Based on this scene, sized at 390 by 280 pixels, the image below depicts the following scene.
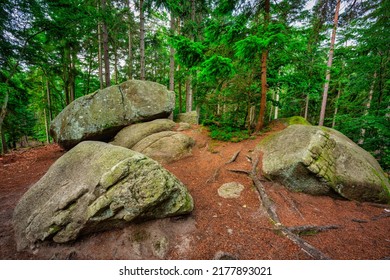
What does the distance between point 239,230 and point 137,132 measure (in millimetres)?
6115

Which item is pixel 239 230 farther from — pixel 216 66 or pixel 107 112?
pixel 107 112

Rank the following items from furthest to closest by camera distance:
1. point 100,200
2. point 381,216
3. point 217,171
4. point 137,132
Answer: point 137,132
point 217,171
point 381,216
point 100,200

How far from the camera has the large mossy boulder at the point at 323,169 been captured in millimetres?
4500

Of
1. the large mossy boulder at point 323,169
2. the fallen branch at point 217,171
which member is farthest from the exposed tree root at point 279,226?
the fallen branch at point 217,171

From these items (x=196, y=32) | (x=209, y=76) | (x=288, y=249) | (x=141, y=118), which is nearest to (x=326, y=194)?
(x=288, y=249)

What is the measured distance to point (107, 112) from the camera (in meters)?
7.84

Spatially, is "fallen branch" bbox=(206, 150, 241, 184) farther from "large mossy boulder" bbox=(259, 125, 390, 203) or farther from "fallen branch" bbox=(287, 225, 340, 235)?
"fallen branch" bbox=(287, 225, 340, 235)

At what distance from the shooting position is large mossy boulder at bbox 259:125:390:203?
177 inches

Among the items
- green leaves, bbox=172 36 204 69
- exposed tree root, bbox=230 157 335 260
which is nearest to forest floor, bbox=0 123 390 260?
exposed tree root, bbox=230 157 335 260

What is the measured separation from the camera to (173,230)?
10.9 feet

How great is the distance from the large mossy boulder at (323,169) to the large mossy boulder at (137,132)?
17.3 feet

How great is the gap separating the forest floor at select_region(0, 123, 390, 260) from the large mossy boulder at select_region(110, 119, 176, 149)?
10.4ft

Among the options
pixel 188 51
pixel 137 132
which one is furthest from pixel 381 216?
pixel 137 132
